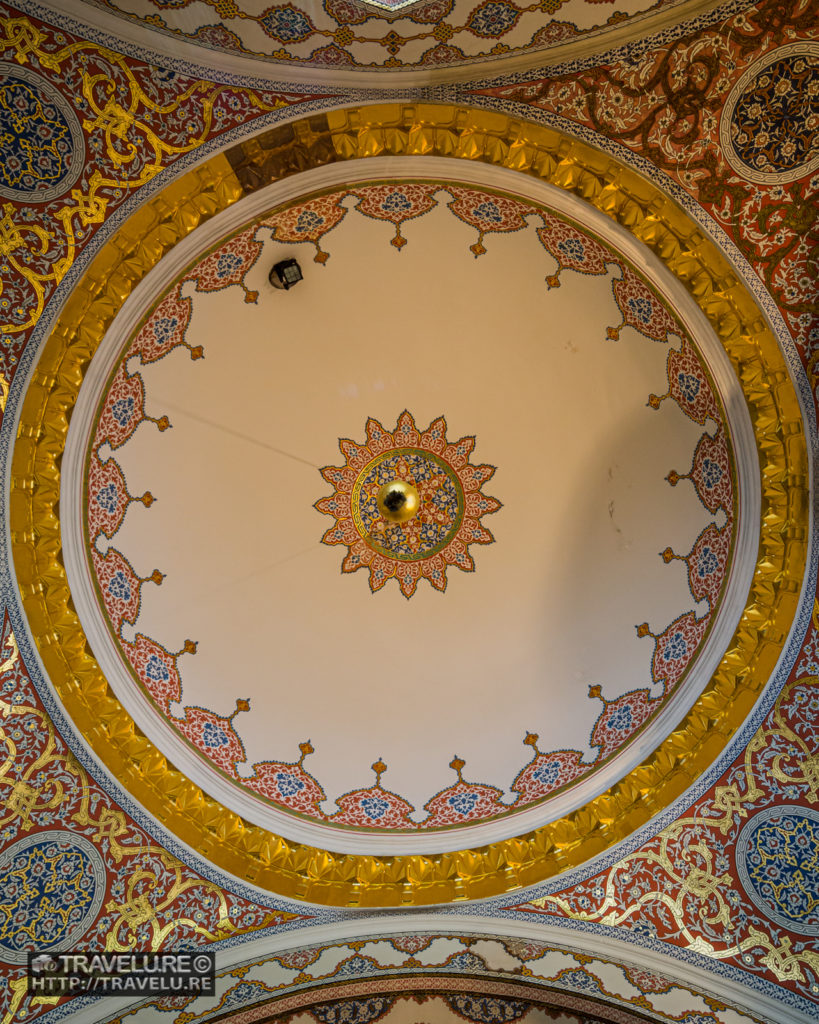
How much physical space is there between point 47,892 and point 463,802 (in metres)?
3.10

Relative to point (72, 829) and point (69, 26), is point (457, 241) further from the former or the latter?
point (72, 829)

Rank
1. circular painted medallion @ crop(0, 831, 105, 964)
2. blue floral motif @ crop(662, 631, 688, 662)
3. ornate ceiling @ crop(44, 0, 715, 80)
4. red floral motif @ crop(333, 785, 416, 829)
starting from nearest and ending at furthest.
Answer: ornate ceiling @ crop(44, 0, 715, 80), circular painted medallion @ crop(0, 831, 105, 964), blue floral motif @ crop(662, 631, 688, 662), red floral motif @ crop(333, 785, 416, 829)

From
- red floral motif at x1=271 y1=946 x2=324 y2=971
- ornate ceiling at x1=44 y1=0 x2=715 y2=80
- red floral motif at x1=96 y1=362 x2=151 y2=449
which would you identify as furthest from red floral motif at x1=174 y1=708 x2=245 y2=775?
ornate ceiling at x1=44 y1=0 x2=715 y2=80

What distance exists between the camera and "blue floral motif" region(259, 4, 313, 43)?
15.5 ft

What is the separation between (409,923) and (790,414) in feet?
14.8

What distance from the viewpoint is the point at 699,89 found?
5.04m

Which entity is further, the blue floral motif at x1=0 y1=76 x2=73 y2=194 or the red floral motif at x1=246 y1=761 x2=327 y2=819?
the red floral motif at x1=246 y1=761 x2=327 y2=819

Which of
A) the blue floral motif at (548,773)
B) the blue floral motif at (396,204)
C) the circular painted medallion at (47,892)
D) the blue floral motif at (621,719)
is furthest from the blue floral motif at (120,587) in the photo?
the blue floral motif at (621,719)

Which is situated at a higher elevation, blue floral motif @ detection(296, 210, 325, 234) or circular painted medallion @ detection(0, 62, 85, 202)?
blue floral motif @ detection(296, 210, 325, 234)

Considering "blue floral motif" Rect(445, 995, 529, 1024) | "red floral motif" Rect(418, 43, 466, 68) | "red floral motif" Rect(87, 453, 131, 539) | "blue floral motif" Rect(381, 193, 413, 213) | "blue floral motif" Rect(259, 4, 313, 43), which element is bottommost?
"blue floral motif" Rect(445, 995, 529, 1024)

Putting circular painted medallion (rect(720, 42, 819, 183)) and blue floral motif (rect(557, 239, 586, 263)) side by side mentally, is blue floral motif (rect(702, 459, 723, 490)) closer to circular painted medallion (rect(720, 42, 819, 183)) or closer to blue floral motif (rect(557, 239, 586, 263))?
blue floral motif (rect(557, 239, 586, 263))

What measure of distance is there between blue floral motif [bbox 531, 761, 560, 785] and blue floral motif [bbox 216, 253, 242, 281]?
4571 mm

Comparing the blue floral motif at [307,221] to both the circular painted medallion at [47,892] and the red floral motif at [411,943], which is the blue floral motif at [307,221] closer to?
the circular painted medallion at [47,892]

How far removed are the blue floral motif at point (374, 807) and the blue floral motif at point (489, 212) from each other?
465cm
